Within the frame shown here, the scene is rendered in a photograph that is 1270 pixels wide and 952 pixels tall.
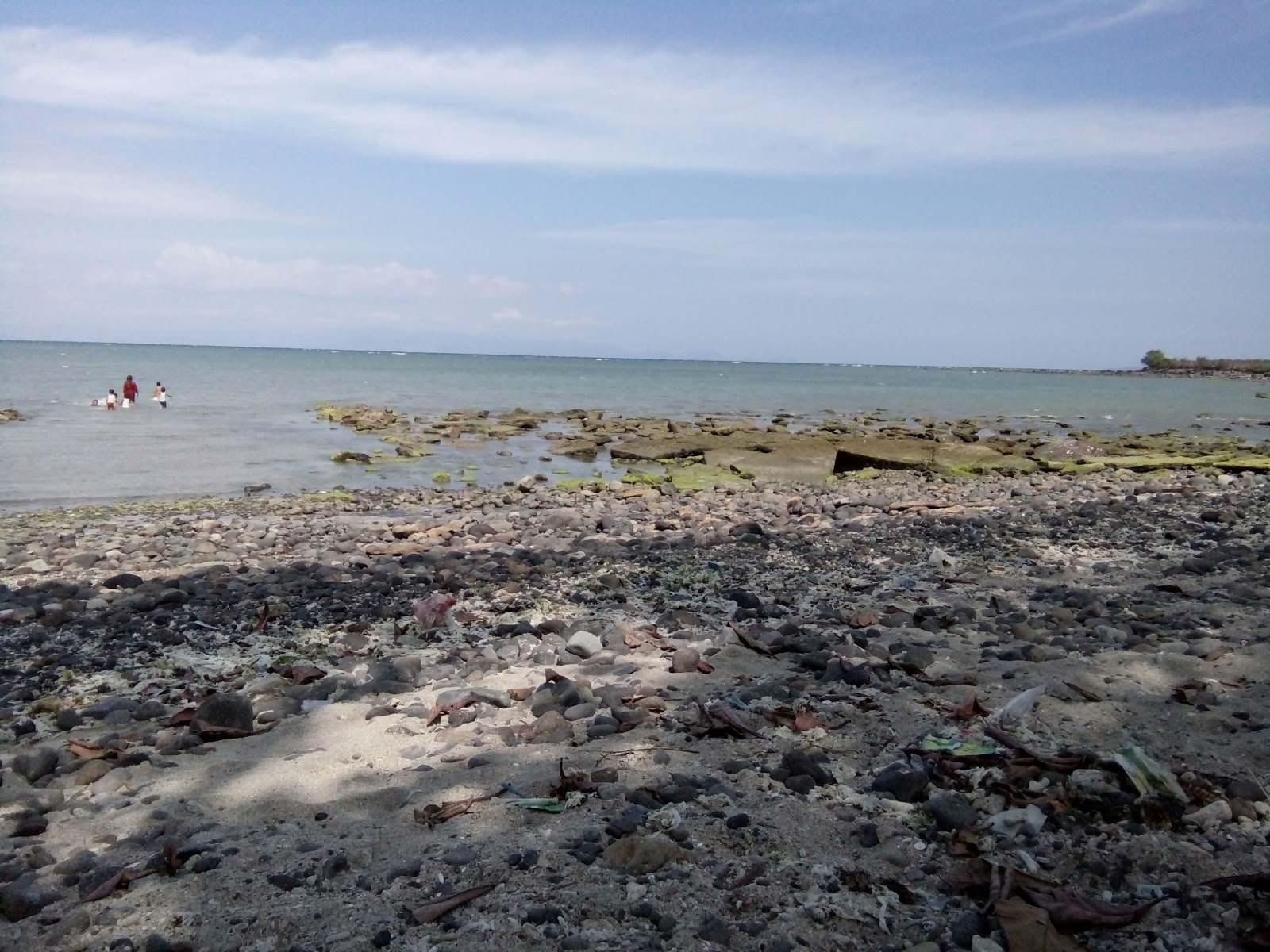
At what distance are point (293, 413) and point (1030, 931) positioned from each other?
106 ft

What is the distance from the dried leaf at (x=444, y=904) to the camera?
2.70m

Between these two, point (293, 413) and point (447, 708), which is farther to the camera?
point (293, 413)

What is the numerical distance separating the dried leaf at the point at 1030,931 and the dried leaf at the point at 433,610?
4279mm

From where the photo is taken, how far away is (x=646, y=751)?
3842 millimetres

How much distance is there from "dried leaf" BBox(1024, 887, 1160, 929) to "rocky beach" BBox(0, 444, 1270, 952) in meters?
0.01

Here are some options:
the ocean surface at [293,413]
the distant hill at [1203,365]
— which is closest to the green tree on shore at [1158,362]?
the distant hill at [1203,365]

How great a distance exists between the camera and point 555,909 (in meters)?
2.73

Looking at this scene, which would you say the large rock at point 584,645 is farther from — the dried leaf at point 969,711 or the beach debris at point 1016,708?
the beach debris at point 1016,708

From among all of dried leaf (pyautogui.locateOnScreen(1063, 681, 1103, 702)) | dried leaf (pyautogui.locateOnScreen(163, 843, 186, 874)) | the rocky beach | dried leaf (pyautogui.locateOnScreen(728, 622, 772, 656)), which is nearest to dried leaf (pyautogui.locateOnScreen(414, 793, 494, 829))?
the rocky beach

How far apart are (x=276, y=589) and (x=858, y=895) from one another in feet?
18.7

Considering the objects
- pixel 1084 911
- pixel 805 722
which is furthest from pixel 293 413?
pixel 1084 911

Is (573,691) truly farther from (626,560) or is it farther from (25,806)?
(626,560)

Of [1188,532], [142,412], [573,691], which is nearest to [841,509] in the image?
A: [1188,532]

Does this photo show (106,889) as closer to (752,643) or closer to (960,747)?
(960,747)
